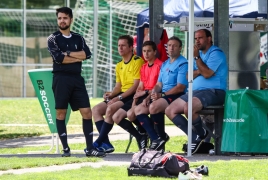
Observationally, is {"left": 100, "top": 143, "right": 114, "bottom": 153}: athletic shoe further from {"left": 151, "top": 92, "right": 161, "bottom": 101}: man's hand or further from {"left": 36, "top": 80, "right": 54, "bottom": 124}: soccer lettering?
{"left": 151, "top": 92, "right": 161, "bottom": 101}: man's hand

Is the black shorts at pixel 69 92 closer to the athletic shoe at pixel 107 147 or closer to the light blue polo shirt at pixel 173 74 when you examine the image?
the athletic shoe at pixel 107 147

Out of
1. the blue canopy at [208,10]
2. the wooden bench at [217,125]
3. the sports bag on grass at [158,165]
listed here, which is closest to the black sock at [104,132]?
the wooden bench at [217,125]

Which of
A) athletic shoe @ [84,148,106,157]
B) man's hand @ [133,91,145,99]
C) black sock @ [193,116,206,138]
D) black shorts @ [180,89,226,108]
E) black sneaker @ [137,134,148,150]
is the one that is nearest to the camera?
athletic shoe @ [84,148,106,157]

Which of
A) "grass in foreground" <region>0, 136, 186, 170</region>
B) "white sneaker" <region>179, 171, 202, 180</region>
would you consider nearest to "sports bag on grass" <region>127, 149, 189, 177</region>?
"white sneaker" <region>179, 171, 202, 180</region>

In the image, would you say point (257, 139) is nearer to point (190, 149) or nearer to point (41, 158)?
point (190, 149)

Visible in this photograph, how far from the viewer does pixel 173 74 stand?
13.0m

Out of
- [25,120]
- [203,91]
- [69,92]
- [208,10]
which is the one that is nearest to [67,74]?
[69,92]

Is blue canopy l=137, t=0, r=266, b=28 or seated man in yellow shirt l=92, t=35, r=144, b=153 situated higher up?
blue canopy l=137, t=0, r=266, b=28

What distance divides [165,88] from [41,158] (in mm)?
2153

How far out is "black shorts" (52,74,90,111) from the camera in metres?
12.4

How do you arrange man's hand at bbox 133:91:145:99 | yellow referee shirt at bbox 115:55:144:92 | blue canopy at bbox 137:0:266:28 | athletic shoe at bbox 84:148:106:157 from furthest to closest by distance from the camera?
blue canopy at bbox 137:0:266:28, yellow referee shirt at bbox 115:55:144:92, man's hand at bbox 133:91:145:99, athletic shoe at bbox 84:148:106:157

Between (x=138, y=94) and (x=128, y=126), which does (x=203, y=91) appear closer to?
(x=138, y=94)

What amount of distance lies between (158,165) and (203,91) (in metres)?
→ 3.17

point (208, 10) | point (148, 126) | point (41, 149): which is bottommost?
point (41, 149)
